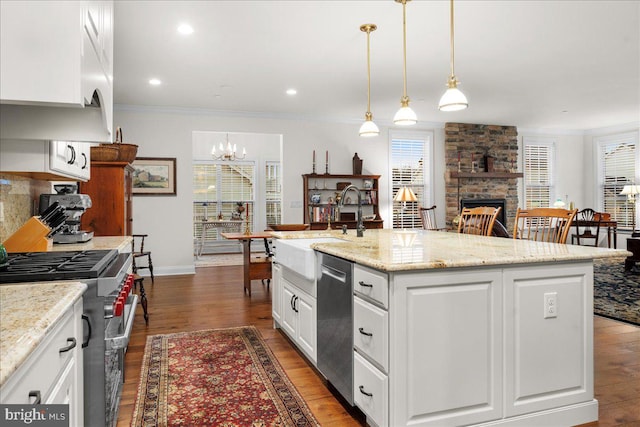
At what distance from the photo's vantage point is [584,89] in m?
6.07

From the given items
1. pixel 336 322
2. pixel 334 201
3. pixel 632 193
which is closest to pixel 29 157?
pixel 336 322

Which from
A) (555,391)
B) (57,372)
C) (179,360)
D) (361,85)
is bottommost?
(179,360)

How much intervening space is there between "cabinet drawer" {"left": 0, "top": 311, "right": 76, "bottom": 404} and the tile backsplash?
4.76ft

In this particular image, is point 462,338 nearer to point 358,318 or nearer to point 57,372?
point 358,318

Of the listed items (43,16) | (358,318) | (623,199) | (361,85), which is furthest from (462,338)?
(623,199)

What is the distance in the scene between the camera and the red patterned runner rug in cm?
223

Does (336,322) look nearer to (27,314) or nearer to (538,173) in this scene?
(27,314)

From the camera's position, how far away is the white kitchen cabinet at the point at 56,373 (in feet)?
2.92

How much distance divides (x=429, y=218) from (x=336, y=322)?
615 centimetres

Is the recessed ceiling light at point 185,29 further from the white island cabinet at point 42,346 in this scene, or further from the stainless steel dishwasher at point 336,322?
the white island cabinet at point 42,346

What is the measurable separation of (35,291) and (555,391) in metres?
2.25

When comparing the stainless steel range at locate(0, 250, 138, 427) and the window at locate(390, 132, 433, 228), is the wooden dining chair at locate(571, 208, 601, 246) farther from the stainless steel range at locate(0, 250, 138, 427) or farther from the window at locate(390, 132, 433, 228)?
the stainless steel range at locate(0, 250, 138, 427)

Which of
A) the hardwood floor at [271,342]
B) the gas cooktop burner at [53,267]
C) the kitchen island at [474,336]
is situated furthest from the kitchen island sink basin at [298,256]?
the gas cooktop burner at [53,267]

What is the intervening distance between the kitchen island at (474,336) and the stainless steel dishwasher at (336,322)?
0.25ft
